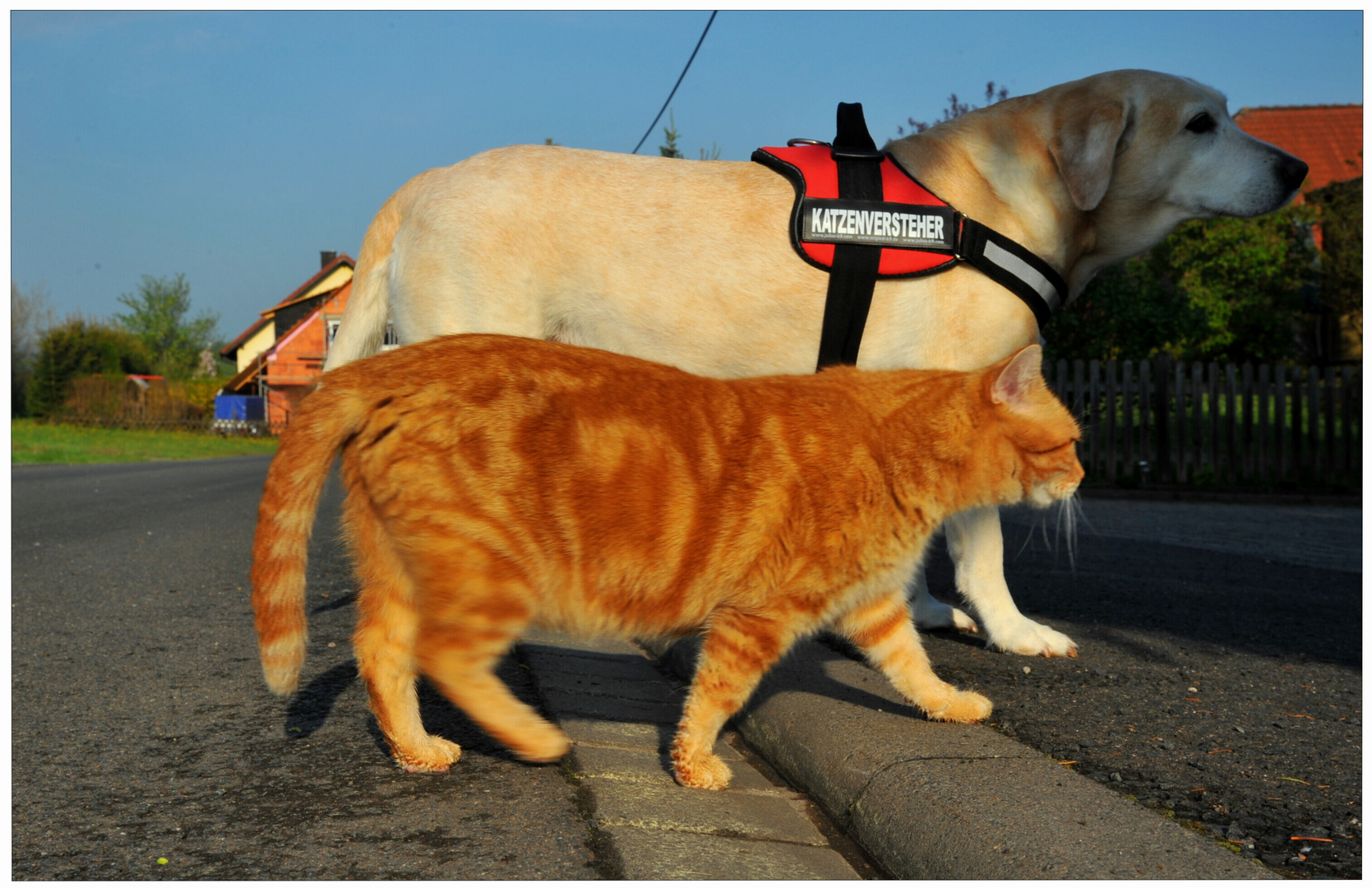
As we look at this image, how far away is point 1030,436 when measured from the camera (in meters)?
3.02

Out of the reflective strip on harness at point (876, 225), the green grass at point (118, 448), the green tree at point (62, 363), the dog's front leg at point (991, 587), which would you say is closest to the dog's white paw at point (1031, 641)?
the dog's front leg at point (991, 587)

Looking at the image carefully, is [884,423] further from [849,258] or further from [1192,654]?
[1192,654]

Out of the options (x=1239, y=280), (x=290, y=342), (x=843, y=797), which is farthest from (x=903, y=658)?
(x=290, y=342)

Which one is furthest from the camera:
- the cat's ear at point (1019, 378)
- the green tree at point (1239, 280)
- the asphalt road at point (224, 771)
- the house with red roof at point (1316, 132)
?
the house with red roof at point (1316, 132)

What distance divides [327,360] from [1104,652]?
319 centimetres

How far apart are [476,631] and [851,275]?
195 cm

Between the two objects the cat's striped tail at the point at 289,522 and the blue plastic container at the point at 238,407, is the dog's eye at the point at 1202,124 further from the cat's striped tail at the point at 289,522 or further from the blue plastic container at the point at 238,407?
the blue plastic container at the point at 238,407

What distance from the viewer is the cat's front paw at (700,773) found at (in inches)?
102

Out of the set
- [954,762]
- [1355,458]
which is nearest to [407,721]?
[954,762]

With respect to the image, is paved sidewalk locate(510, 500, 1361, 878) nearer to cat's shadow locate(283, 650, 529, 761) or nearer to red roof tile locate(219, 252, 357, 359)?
cat's shadow locate(283, 650, 529, 761)

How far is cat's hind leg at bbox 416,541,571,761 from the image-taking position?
2.45 m

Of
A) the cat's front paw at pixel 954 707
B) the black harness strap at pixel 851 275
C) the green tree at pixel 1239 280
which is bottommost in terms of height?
the cat's front paw at pixel 954 707

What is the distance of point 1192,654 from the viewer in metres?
3.92

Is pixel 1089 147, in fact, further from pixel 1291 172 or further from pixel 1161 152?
pixel 1291 172
